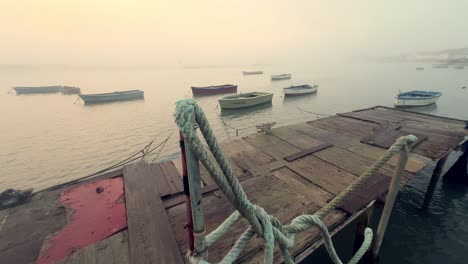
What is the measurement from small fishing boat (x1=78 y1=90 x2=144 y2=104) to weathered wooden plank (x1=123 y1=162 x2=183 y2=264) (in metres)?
45.0

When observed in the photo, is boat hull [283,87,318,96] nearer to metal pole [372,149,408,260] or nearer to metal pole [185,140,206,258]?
metal pole [372,149,408,260]

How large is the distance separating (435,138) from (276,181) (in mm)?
9993

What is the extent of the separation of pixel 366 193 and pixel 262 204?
333 centimetres

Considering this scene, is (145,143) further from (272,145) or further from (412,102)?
(412,102)

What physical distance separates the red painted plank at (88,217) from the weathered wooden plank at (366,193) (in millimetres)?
6111

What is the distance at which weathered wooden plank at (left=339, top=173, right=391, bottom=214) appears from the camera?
18.7ft

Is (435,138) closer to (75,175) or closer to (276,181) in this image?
(276,181)

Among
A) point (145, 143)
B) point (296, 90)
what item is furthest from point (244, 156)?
point (296, 90)

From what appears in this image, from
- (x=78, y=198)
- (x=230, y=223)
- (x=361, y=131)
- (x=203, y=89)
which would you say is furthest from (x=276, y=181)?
(x=203, y=89)

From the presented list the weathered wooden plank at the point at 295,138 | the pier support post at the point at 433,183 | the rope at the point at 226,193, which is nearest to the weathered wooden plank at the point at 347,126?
the weathered wooden plank at the point at 295,138

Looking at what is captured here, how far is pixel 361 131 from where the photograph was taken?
1200 cm

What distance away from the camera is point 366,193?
6.21 metres

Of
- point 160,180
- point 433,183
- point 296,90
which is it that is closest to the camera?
point 160,180

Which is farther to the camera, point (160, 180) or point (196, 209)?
point (160, 180)
